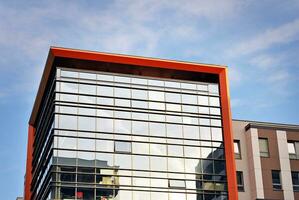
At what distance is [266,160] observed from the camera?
2056 inches

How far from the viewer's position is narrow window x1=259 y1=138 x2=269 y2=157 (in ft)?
172

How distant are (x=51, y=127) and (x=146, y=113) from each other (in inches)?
311

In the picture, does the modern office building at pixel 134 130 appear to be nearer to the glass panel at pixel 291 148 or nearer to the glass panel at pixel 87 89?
the glass panel at pixel 87 89

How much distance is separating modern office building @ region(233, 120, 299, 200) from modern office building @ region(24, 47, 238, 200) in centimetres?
182

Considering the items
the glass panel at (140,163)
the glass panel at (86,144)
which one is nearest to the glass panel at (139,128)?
the glass panel at (140,163)

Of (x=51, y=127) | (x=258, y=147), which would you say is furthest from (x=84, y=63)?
(x=258, y=147)

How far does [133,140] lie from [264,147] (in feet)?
38.9

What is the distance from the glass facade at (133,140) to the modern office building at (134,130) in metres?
0.08

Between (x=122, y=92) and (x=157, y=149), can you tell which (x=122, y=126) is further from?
(x=157, y=149)

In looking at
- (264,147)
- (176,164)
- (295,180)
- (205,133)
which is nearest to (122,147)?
(176,164)

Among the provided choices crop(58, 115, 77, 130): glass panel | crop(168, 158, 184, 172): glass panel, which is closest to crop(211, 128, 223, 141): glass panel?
crop(168, 158, 184, 172): glass panel

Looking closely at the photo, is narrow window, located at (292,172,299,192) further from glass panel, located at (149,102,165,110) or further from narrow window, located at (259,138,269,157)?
glass panel, located at (149,102,165,110)

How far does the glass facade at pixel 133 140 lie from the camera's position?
47.3 m

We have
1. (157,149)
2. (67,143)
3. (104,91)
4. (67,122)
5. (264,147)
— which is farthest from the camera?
(264,147)
